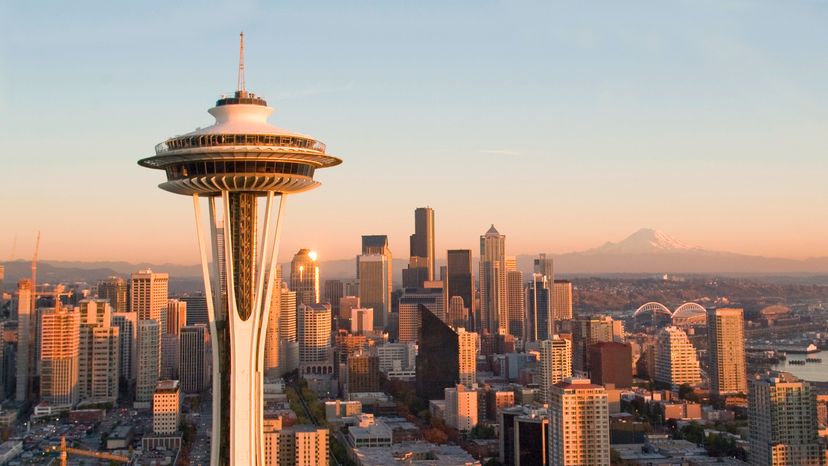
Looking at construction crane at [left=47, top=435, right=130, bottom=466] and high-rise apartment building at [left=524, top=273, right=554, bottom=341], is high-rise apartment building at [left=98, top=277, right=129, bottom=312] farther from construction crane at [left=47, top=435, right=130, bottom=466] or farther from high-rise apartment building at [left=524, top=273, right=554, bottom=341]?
construction crane at [left=47, top=435, right=130, bottom=466]

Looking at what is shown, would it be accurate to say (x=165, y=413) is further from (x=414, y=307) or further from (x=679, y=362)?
(x=414, y=307)

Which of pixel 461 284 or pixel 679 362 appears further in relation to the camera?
pixel 461 284

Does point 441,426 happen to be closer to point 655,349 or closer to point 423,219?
point 655,349

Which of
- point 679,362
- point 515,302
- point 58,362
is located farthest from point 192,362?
point 515,302

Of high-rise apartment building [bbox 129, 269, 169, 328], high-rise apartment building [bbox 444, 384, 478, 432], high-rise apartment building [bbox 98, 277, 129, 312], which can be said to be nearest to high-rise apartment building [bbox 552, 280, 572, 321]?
high-rise apartment building [bbox 129, 269, 169, 328]

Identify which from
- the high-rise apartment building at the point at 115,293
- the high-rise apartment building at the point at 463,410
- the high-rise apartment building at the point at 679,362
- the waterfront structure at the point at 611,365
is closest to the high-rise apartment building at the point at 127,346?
the high-rise apartment building at the point at 115,293
